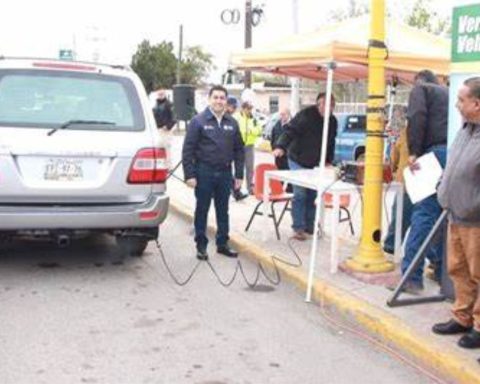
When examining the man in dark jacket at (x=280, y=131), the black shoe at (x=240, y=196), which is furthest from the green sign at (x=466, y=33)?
the black shoe at (x=240, y=196)

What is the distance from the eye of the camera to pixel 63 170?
6352 mm

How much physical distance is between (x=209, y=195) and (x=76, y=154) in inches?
66.6

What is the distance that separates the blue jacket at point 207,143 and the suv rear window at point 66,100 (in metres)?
0.72

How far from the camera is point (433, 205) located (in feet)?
19.8

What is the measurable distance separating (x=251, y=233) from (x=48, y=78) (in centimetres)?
323

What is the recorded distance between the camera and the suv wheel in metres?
7.06

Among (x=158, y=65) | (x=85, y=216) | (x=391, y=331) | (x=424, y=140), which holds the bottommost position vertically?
(x=391, y=331)

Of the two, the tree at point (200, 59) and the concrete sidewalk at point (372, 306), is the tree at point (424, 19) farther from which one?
the tree at point (200, 59)

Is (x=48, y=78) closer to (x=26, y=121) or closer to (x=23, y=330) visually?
(x=26, y=121)

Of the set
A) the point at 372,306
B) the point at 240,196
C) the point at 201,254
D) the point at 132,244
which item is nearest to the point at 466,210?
the point at 372,306

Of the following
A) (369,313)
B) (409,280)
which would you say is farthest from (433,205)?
(369,313)

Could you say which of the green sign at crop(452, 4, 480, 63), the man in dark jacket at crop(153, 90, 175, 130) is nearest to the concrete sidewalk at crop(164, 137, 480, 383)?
the green sign at crop(452, 4, 480, 63)

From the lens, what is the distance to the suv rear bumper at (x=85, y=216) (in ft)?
20.6

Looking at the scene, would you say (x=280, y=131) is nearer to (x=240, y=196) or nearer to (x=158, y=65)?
(x=240, y=196)
